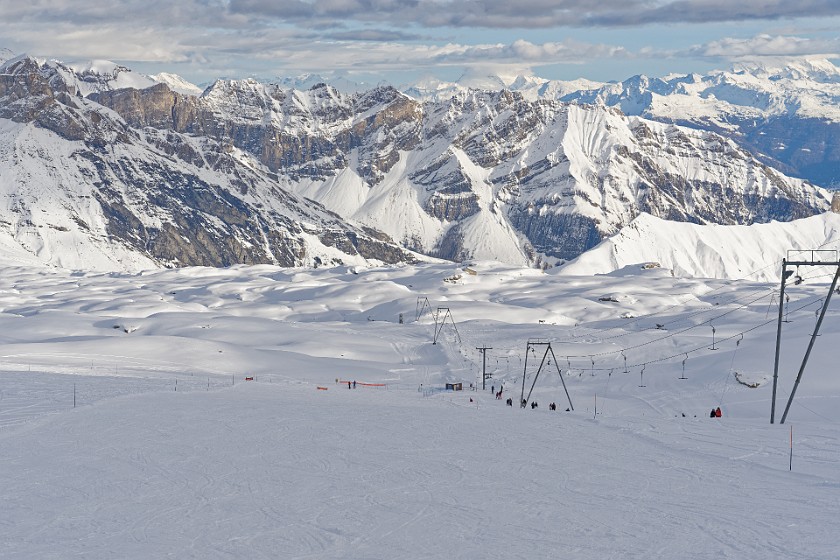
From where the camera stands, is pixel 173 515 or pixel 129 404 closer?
pixel 173 515

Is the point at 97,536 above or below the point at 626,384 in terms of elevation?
above

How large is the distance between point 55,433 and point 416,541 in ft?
A: 96.7

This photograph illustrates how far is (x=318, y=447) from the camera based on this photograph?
169ft

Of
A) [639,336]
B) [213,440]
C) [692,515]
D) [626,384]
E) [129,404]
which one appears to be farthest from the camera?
[639,336]

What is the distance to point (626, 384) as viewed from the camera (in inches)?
3706

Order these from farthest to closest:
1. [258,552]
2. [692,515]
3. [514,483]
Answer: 1. [514,483]
2. [692,515]
3. [258,552]

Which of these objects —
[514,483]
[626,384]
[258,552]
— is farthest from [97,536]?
[626,384]

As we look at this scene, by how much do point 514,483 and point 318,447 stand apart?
1282cm

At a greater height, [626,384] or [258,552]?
[258,552]

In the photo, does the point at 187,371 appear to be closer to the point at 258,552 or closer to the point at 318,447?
the point at 318,447

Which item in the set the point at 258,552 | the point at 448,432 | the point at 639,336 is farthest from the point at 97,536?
the point at 639,336

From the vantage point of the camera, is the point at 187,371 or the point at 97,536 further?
the point at 187,371

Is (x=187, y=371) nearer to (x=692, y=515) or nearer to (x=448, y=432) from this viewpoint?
(x=448, y=432)

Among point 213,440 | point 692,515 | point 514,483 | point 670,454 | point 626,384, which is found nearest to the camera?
point 692,515
